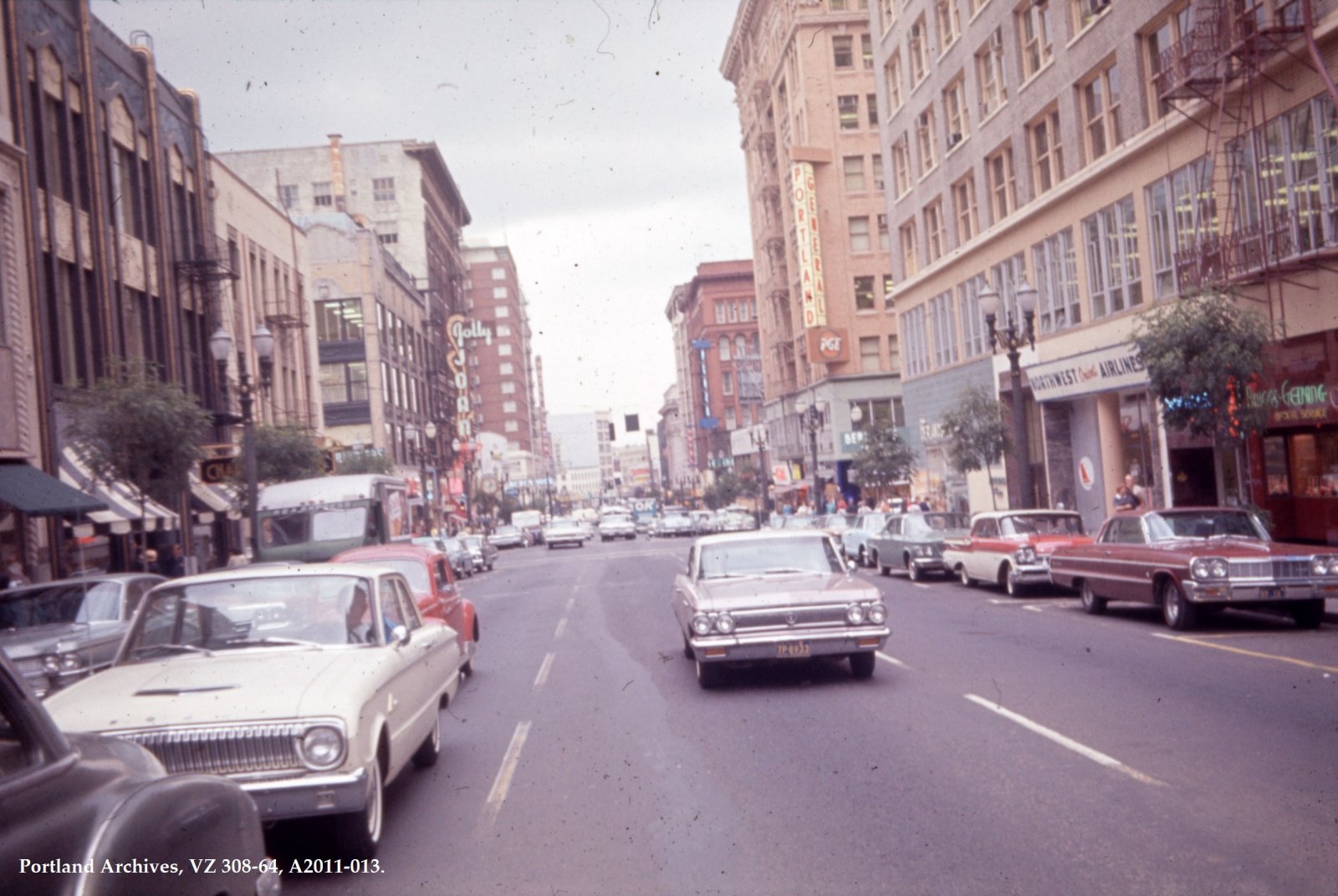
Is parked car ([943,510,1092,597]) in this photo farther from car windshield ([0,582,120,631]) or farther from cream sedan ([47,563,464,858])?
cream sedan ([47,563,464,858])

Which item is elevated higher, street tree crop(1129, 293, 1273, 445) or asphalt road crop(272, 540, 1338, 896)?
street tree crop(1129, 293, 1273, 445)

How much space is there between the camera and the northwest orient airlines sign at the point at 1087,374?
28781 mm

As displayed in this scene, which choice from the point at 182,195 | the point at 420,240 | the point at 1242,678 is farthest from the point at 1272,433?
the point at 420,240


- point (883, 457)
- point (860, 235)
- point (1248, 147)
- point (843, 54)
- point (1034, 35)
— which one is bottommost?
point (883, 457)

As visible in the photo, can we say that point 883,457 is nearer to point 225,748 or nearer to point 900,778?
point 900,778

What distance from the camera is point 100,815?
→ 3.22 metres

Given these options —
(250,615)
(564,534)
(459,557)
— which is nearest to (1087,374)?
(459,557)

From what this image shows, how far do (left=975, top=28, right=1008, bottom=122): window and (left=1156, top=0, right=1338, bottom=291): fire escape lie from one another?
1169 centimetres

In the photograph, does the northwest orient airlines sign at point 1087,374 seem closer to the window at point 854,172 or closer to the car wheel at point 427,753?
the car wheel at point 427,753

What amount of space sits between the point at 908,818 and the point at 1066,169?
2852 centimetres

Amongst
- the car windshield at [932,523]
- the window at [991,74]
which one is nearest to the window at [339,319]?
the window at [991,74]

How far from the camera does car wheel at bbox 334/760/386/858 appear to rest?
6.53m

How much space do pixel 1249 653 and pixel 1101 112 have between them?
20758 mm

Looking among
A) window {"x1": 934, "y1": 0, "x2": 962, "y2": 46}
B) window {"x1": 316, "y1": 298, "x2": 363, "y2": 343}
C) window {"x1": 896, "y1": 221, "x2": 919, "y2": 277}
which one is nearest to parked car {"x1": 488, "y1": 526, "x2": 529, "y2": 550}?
window {"x1": 316, "y1": 298, "x2": 363, "y2": 343}
